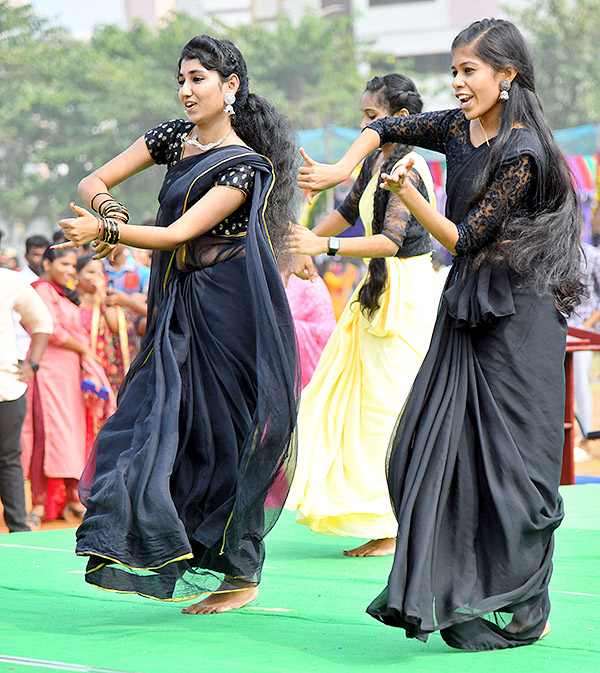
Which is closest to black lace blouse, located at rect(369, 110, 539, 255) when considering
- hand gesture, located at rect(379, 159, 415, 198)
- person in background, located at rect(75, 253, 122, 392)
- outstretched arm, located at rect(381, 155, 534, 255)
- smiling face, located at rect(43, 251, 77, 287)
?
outstretched arm, located at rect(381, 155, 534, 255)

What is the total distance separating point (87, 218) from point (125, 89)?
34704mm

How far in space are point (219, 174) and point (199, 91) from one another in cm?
32

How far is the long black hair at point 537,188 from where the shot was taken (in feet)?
11.3

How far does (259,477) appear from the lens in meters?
3.77

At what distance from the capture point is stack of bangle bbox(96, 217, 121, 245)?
11.4 ft

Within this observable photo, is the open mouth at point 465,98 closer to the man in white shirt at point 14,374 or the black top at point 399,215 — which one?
the black top at point 399,215

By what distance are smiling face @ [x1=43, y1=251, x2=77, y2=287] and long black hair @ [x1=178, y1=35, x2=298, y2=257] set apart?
404 cm

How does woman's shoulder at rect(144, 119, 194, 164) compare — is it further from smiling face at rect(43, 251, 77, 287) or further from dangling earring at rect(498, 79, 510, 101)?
smiling face at rect(43, 251, 77, 287)

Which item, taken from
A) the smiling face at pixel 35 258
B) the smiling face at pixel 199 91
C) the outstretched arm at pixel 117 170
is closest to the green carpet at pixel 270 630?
the outstretched arm at pixel 117 170

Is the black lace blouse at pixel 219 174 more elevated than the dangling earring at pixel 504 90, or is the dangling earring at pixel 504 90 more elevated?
the dangling earring at pixel 504 90

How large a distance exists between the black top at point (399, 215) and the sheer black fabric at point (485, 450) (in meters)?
1.39

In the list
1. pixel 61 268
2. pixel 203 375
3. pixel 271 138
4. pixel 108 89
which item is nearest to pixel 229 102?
pixel 271 138

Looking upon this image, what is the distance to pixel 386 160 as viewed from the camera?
5.42 meters

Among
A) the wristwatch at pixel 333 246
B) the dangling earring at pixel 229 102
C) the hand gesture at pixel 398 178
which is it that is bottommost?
the wristwatch at pixel 333 246
